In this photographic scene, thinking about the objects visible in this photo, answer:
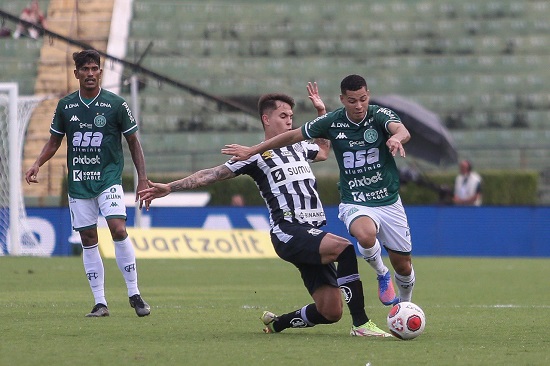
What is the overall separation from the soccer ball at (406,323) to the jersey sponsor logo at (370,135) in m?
1.49

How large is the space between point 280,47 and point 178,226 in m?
10.7

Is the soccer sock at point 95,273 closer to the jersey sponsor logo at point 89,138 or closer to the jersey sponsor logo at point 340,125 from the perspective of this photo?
the jersey sponsor logo at point 89,138

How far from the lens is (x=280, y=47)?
31562mm

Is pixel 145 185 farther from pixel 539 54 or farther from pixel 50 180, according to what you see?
pixel 539 54

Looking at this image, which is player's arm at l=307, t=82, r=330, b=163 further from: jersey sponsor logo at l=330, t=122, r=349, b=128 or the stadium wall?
the stadium wall

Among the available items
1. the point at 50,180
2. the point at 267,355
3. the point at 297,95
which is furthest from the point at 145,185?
the point at 297,95

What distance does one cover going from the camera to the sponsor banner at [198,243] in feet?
66.0

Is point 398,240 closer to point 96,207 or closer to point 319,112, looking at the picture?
point 319,112

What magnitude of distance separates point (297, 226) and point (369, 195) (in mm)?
857

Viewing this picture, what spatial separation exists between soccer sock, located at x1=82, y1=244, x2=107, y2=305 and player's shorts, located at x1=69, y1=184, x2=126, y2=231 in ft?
0.81

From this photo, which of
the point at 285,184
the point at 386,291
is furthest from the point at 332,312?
the point at 285,184

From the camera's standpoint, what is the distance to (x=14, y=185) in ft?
62.8

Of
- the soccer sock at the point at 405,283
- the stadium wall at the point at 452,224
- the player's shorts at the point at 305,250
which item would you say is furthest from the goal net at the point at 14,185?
the player's shorts at the point at 305,250

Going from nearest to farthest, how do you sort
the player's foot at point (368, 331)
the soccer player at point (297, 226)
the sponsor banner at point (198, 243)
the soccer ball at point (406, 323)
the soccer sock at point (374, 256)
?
the soccer ball at point (406, 323) → the player's foot at point (368, 331) → the soccer player at point (297, 226) → the soccer sock at point (374, 256) → the sponsor banner at point (198, 243)
